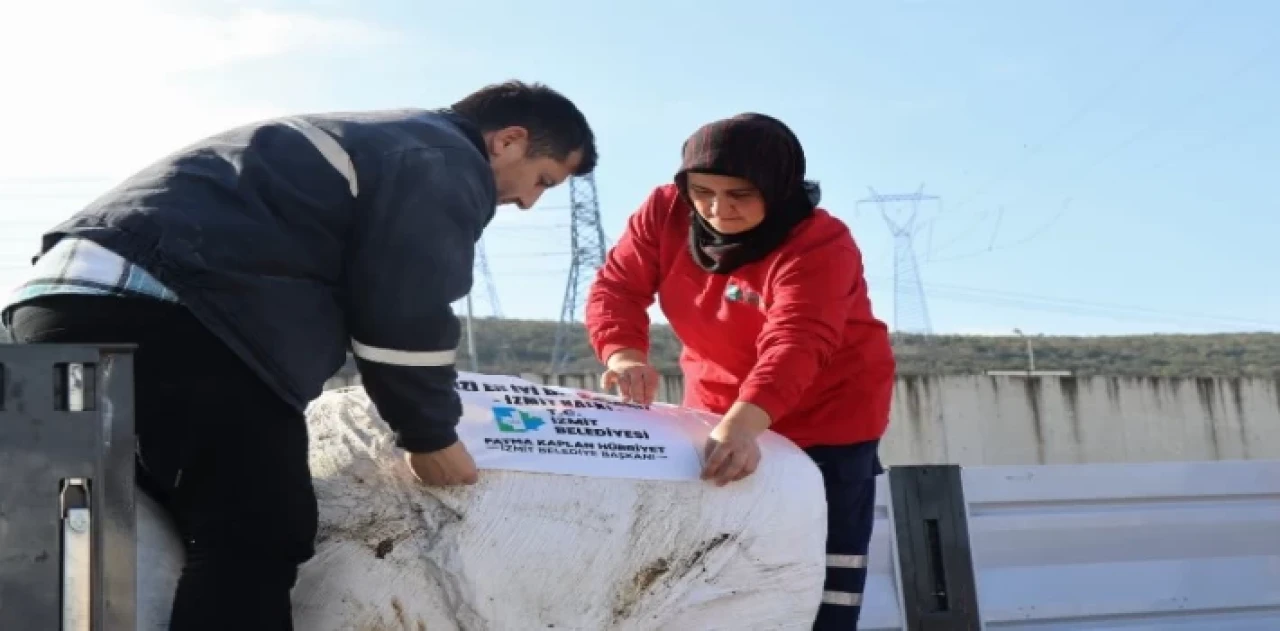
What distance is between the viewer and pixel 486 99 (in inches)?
115

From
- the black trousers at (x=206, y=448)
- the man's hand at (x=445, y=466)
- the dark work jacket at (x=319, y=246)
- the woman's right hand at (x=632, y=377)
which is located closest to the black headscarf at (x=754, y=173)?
the woman's right hand at (x=632, y=377)

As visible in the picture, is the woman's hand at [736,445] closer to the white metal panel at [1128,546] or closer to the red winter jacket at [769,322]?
the red winter jacket at [769,322]

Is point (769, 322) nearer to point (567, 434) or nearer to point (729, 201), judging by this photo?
point (729, 201)

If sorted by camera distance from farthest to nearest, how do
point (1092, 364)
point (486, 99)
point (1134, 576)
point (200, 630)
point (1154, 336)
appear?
point (1154, 336) → point (1092, 364) → point (1134, 576) → point (486, 99) → point (200, 630)

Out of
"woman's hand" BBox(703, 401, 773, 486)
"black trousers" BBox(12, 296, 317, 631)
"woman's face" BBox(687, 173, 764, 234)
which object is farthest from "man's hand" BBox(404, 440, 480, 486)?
"woman's face" BBox(687, 173, 764, 234)

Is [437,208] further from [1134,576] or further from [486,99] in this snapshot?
[1134,576]

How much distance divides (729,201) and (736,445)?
680 mm

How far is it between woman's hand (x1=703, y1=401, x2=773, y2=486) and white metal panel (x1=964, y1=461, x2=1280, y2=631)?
72.8 inches

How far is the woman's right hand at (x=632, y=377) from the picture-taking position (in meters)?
3.42

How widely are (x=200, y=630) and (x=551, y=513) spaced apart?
0.70 meters

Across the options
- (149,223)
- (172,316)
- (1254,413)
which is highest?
(149,223)

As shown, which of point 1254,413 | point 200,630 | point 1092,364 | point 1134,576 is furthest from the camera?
point 1092,364

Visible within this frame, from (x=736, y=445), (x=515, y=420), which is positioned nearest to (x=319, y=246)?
(x=515, y=420)

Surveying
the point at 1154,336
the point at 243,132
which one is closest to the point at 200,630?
the point at 243,132
